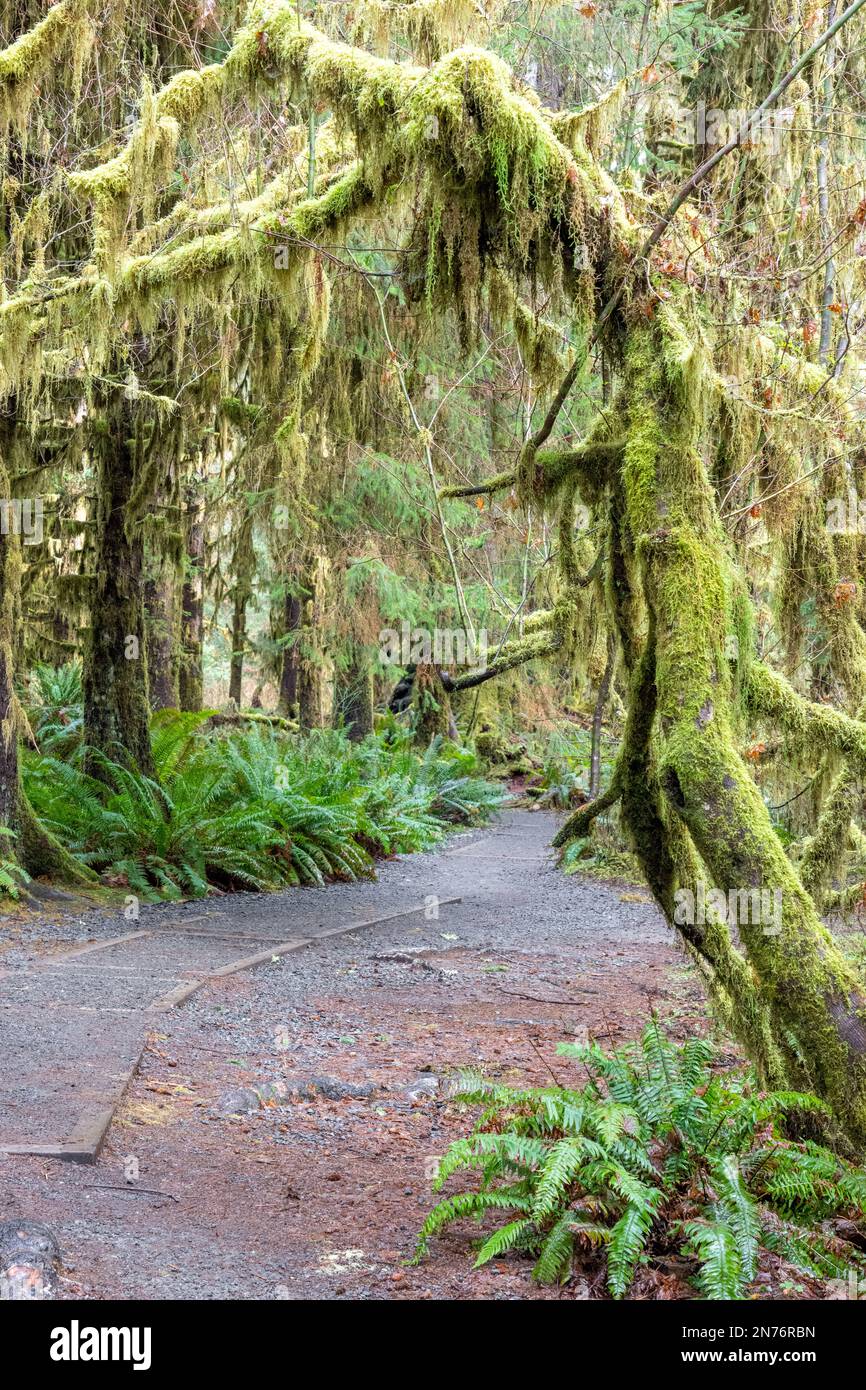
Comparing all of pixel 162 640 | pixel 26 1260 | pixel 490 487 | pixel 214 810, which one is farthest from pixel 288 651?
pixel 26 1260

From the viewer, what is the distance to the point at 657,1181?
4.14 metres

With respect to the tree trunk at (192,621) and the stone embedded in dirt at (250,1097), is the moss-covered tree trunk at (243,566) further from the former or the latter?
the stone embedded in dirt at (250,1097)

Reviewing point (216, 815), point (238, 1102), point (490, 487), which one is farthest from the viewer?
point (216, 815)

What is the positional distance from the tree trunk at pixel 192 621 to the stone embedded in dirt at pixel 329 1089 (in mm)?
11765

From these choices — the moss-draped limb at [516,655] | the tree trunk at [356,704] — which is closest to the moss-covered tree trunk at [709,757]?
the moss-draped limb at [516,655]

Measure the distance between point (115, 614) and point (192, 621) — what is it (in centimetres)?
813

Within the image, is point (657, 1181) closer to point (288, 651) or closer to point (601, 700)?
point (601, 700)

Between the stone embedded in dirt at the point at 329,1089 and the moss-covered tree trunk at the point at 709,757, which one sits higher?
the moss-covered tree trunk at the point at 709,757

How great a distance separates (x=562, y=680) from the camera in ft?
63.1

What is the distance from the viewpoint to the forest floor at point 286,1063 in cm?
382

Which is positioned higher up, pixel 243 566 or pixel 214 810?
pixel 243 566

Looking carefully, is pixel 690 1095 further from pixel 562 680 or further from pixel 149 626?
pixel 562 680

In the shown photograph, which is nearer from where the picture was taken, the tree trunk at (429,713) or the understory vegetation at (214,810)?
the understory vegetation at (214,810)

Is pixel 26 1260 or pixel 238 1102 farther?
pixel 238 1102
